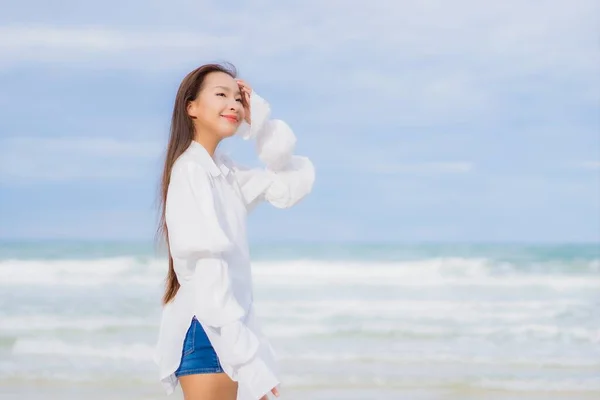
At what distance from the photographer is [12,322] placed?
798cm

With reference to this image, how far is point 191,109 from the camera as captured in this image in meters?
2.38

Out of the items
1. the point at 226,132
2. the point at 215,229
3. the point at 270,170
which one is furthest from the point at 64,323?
the point at 215,229

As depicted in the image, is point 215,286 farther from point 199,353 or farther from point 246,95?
point 246,95

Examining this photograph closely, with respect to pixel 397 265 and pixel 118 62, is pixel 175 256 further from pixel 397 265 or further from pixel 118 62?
pixel 118 62

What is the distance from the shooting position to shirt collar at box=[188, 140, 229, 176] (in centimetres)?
227

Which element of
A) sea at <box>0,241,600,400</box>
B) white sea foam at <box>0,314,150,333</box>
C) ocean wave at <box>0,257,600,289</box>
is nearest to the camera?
sea at <box>0,241,600,400</box>

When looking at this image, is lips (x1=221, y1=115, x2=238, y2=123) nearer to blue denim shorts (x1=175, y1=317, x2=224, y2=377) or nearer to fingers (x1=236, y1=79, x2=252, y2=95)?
fingers (x1=236, y1=79, x2=252, y2=95)

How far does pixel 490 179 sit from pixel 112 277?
6164mm

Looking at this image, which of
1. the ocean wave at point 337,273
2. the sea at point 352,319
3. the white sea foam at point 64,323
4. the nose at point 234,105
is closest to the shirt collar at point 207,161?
the nose at point 234,105

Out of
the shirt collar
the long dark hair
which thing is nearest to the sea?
the long dark hair

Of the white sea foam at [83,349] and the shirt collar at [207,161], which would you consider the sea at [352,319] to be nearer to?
the white sea foam at [83,349]

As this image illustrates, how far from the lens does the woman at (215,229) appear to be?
2.12 metres

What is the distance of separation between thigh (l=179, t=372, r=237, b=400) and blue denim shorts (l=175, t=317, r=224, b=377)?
0.01m

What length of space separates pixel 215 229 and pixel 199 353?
0.29 metres
